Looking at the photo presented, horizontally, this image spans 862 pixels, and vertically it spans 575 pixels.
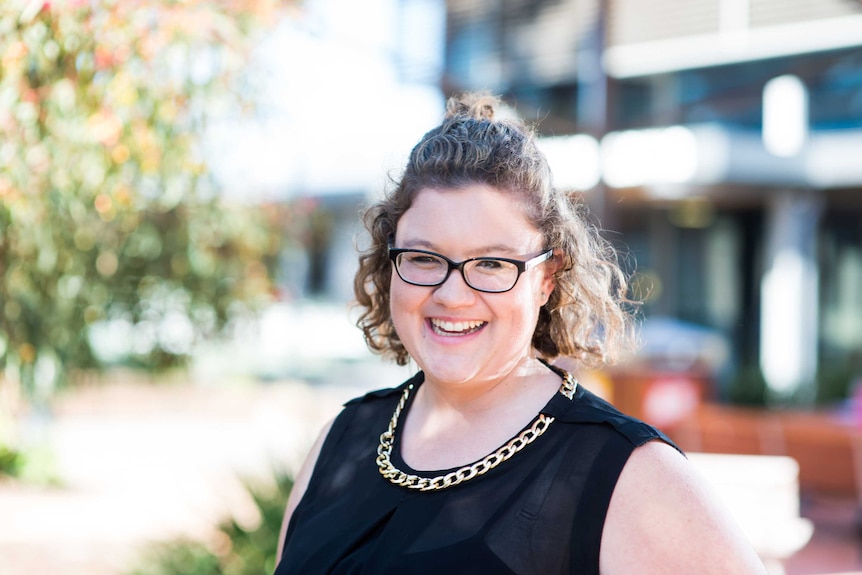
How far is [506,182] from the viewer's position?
182cm

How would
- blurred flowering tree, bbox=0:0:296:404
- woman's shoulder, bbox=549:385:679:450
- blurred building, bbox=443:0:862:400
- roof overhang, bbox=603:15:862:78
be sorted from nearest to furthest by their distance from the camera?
woman's shoulder, bbox=549:385:679:450 → blurred flowering tree, bbox=0:0:296:404 → roof overhang, bbox=603:15:862:78 → blurred building, bbox=443:0:862:400

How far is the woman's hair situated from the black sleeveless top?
Result: 29 centimetres

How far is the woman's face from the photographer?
179 centimetres

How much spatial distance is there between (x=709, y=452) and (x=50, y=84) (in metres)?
6.78

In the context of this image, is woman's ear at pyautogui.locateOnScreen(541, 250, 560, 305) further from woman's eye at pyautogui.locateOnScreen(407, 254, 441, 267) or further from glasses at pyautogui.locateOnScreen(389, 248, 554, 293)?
woman's eye at pyautogui.locateOnScreen(407, 254, 441, 267)

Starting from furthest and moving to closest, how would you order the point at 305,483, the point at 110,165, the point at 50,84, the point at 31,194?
the point at 110,165 < the point at 31,194 < the point at 50,84 < the point at 305,483

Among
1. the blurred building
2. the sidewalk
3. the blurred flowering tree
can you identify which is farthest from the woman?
the blurred building

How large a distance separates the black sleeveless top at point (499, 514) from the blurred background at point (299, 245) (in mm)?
755

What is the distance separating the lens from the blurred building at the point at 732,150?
40.5 ft

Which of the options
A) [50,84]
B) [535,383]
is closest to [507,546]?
[535,383]

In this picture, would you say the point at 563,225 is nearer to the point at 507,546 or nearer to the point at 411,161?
the point at 411,161

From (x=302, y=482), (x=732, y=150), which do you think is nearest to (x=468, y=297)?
(x=302, y=482)

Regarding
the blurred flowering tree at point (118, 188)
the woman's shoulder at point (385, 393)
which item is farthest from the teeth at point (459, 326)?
the blurred flowering tree at point (118, 188)

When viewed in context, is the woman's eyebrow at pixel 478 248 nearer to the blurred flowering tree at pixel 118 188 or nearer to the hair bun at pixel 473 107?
the hair bun at pixel 473 107
